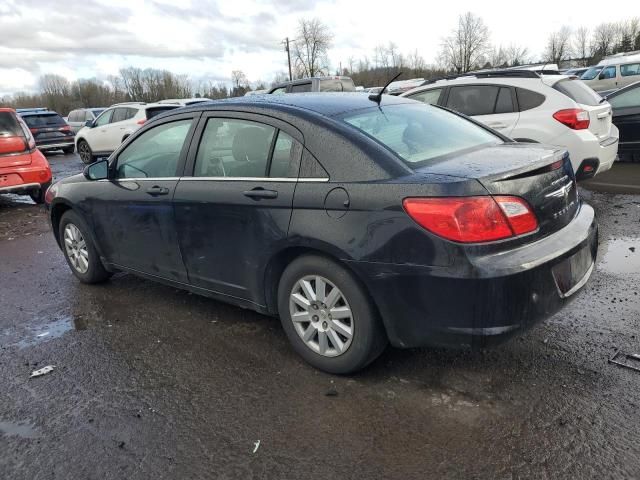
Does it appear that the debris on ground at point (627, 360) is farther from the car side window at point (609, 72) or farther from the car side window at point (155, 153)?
the car side window at point (609, 72)

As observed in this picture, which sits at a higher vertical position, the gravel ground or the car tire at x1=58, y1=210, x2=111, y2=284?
the car tire at x1=58, y1=210, x2=111, y2=284

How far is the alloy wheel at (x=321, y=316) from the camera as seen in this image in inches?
119

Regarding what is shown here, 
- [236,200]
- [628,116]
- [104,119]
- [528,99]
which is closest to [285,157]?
[236,200]

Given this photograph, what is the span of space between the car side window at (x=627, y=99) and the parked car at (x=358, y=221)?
22.8ft

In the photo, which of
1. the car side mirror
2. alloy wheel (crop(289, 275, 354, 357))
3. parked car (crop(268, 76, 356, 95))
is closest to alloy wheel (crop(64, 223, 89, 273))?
the car side mirror

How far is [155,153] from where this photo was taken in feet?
13.7

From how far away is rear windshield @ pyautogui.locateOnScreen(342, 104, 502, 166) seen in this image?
3121 mm

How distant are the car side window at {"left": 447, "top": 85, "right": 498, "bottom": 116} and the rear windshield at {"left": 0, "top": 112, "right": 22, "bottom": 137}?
7.17 meters

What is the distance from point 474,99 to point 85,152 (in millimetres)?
12980

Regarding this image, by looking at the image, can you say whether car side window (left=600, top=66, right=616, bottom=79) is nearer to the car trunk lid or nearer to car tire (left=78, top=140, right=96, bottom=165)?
car tire (left=78, top=140, right=96, bottom=165)

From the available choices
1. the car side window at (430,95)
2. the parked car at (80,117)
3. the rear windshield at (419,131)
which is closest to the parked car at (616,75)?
the car side window at (430,95)

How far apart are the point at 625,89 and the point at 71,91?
74.2 m

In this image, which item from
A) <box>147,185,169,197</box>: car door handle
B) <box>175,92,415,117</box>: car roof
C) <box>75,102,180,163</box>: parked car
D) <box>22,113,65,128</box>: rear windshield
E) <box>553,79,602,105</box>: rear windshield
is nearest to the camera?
<box>175,92,415,117</box>: car roof

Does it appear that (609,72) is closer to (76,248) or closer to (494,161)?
(494,161)
